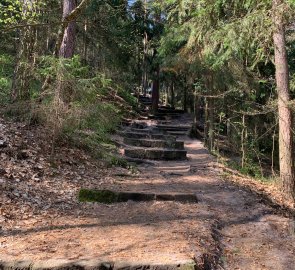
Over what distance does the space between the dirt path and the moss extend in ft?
0.49

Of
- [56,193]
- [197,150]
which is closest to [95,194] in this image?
[56,193]

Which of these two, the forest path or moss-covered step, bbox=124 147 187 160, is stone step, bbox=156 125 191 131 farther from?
the forest path

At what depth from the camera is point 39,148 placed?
7688 millimetres

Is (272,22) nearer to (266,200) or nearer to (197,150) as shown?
(266,200)

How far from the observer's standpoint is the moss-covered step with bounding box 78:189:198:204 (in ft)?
20.7

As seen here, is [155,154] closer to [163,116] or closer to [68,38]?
[68,38]

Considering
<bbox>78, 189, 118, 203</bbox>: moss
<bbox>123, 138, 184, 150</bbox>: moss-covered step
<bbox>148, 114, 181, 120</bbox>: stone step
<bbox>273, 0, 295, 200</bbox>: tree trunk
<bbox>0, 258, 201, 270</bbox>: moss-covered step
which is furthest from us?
<bbox>148, 114, 181, 120</bbox>: stone step

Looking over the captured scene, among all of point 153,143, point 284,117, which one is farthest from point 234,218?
point 153,143

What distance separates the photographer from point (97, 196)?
20.8ft

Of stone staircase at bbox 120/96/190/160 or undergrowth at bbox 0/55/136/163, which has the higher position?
undergrowth at bbox 0/55/136/163

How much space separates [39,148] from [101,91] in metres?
1.99

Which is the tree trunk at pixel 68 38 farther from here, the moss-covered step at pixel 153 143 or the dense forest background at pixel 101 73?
the moss-covered step at pixel 153 143

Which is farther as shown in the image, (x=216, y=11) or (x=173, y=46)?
(x=173, y=46)

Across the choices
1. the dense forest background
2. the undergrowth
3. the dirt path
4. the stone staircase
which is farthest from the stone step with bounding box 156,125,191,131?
the dirt path
